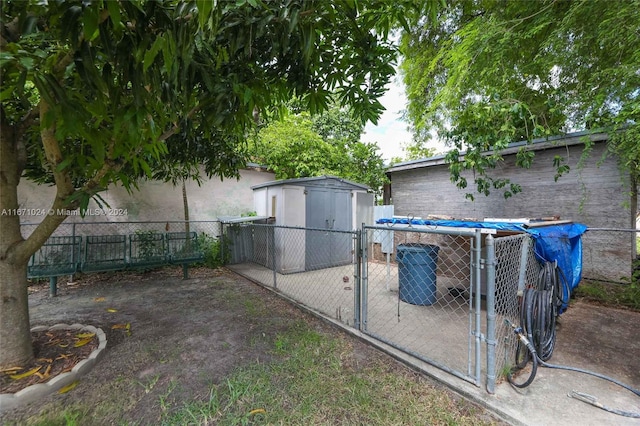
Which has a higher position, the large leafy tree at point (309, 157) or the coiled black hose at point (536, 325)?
the large leafy tree at point (309, 157)

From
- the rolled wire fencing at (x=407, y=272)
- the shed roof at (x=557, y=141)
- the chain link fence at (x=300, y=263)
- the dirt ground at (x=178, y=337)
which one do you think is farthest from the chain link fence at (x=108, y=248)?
the shed roof at (x=557, y=141)

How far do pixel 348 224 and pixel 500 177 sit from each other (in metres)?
3.41

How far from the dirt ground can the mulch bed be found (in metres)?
0.20

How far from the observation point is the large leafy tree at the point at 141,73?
1.11 m

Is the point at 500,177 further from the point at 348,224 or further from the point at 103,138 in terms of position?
the point at 103,138

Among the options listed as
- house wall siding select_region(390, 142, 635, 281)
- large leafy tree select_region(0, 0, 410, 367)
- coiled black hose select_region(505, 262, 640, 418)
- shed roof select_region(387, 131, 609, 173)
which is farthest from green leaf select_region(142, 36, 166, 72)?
house wall siding select_region(390, 142, 635, 281)

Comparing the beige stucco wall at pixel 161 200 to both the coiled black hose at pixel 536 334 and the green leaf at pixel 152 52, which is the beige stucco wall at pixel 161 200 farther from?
the coiled black hose at pixel 536 334

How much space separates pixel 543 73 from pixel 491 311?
4.38 meters

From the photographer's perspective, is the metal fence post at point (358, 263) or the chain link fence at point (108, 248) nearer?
the metal fence post at point (358, 263)

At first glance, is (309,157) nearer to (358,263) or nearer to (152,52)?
(358,263)

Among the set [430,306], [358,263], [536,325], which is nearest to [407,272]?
[430,306]

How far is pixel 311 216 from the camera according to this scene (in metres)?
6.08

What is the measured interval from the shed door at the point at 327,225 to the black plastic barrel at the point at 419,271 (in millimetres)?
2328

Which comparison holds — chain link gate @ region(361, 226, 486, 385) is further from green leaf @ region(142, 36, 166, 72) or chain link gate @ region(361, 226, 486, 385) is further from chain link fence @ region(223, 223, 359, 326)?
green leaf @ region(142, 36, 166, 72)
